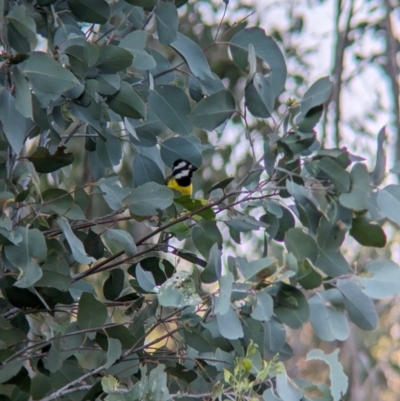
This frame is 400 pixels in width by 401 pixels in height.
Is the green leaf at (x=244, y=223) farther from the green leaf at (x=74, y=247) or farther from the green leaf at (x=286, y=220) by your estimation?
the green leaf at (x=74, y=247)

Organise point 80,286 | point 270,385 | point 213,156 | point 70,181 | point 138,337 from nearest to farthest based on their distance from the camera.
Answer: point 270,385 < point 138,337 < point 80,286 < point 70,181 < point 213,156

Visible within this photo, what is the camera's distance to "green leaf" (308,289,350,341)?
4.73 feet

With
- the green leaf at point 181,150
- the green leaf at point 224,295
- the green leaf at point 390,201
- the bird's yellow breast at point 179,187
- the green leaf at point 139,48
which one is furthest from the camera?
the bird's yellow breast at point 179,187

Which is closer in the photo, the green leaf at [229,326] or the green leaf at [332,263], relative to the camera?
the green leaf at [229,326]

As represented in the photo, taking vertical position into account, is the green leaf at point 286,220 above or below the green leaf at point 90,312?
above

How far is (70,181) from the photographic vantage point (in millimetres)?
4867

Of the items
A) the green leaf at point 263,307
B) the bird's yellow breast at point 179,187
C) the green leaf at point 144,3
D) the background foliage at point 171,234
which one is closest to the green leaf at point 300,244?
the background foliage at point 171,234

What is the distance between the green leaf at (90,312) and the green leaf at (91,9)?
583 mm

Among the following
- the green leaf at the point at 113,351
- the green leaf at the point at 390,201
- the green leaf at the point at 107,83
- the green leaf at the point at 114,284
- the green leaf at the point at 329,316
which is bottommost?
the green leaf at the point at 114,284

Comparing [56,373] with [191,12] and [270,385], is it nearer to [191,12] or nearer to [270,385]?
[270,385]

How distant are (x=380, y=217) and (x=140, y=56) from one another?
58 centimetres

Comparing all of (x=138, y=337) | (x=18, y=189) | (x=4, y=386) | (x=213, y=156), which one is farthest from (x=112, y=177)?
(x=213, y=156)

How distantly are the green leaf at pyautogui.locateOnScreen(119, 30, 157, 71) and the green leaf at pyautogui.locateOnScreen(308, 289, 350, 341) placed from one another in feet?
1.88

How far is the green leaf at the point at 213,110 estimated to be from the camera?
154 centimetres
